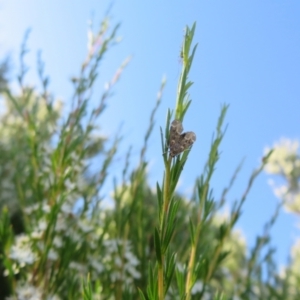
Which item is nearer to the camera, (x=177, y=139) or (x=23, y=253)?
(x=177, y=139)

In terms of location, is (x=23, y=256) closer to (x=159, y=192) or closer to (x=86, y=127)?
(x=86, y=127)

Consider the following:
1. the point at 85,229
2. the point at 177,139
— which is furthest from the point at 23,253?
the point at 177,139

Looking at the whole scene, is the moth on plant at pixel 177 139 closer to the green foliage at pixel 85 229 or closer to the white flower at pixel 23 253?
the green foliage at pixel 85 229

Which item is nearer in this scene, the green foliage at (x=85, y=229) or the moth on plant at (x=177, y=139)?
the moth on plant at (x=177, y=139)

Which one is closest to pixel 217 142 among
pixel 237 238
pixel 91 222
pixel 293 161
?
pixel 91 222

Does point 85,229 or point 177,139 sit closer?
point 177,139

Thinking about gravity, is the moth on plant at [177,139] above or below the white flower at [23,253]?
above

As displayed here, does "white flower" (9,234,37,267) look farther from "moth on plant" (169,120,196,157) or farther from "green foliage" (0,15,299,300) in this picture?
"moth on plant" (169,120,196,157)

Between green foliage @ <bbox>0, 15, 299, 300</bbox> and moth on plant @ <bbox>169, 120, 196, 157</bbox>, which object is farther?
green foliage @ <bbox>0, 15, 299, 300</bbox>

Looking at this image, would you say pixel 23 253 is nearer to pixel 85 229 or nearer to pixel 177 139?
pixel 85 229

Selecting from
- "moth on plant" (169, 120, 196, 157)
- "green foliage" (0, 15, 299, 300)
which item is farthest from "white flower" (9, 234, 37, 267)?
"moth on plant" (169, 120, 196, 157)

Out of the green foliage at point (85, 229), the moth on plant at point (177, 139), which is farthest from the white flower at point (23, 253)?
the moth on plant at point (177, 139)
